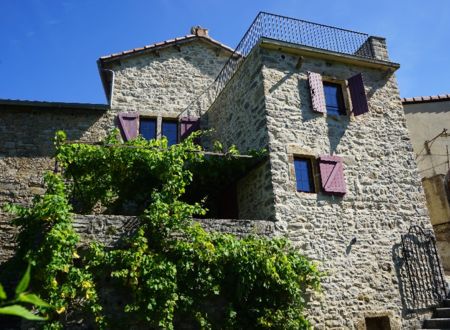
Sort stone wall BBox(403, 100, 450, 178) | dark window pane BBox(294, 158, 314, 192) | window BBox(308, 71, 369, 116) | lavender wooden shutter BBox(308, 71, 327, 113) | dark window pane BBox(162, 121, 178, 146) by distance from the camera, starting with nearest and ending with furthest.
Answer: dark window pane BBox(294, 158, 314, 192)
lavender wooden shutter BBox(308, 71, 327, 113)
window BBox(308, 71, 369, 116)
dark window pane BBox(162, 121, 178, 146)
stone wall BBox(403, 100, 450, 178)

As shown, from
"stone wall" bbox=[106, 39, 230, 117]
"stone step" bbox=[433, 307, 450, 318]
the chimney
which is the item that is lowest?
"stone step" bbox=[433, 307, 450, 318]

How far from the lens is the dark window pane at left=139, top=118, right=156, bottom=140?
40.2 feet

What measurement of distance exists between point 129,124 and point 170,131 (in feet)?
4.33

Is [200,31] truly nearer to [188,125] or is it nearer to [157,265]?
[188,125]

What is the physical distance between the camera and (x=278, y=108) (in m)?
9.35

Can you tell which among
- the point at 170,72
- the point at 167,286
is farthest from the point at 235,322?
the point at 170,72

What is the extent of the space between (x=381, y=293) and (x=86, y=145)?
700 centimetres

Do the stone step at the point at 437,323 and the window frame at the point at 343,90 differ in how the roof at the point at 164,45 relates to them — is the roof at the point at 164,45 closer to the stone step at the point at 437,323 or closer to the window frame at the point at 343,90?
the window frame at the point at 343,90

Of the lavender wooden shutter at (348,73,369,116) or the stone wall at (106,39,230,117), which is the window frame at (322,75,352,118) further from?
the stone wall at (106,39,230,117)

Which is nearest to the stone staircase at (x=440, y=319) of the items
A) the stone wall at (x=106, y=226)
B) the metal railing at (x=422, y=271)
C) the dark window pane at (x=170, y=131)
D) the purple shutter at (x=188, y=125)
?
the metal railing at (x=422, y=271)

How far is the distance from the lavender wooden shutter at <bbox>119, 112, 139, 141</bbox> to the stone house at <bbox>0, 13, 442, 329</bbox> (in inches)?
1.4

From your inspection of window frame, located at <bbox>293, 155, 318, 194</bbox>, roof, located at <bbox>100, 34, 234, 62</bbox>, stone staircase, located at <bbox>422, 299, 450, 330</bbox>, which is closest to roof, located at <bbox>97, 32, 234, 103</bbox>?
roof, located at <bbox>100, 34, 234, 62</bbox>

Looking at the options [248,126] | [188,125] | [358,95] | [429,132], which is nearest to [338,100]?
[358,95]

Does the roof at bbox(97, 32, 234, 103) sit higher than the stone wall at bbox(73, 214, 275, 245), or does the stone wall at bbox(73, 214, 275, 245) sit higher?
the roof at bbox(97, 32, 234, 103)
